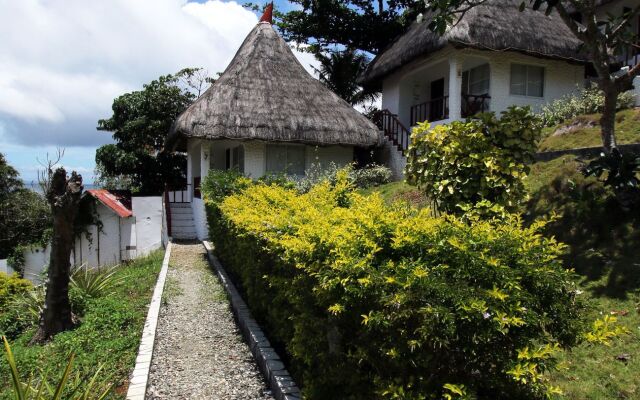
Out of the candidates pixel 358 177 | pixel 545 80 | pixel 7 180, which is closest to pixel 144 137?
pixel 7 180

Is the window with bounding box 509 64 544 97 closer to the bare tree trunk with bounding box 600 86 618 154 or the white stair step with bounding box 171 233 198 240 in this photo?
the bare tree trunk with bounding box 600 86 618 154

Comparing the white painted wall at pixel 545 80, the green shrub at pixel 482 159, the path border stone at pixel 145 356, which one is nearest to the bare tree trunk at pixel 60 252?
the path border stone at pixel 145 356

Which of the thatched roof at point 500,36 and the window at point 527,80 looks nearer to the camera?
the thatched roof at point 500,36

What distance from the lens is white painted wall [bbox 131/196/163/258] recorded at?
15.3m

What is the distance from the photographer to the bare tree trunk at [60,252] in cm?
642

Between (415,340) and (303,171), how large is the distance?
46.9 feet

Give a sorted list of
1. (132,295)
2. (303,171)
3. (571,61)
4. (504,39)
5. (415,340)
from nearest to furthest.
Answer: (415,340), (132,295), (504,39), (571,61), (303,171)

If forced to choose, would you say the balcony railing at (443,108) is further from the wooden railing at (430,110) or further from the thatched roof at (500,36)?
the thatched roof at (500,36)

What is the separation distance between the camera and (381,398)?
2.49m

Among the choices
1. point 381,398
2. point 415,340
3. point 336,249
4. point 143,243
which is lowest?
point 143,243

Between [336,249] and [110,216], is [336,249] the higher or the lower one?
the higher one

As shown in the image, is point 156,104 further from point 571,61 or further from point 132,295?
point 571,61

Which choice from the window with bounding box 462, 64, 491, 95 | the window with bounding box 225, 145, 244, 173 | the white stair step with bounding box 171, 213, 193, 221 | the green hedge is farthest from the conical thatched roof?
the green hedge

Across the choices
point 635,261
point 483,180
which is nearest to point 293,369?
point 483,180
